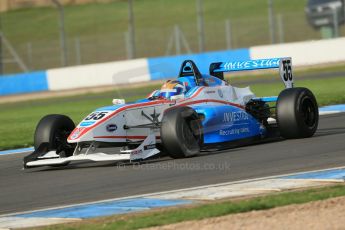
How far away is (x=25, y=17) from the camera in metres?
56.5

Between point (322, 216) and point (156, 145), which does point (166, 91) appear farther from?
point (322, 216)

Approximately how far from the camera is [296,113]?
13.1 meters

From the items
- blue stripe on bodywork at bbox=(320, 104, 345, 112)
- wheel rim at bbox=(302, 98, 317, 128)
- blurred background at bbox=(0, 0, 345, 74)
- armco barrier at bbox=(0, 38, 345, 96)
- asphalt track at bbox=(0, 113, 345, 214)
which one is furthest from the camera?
blurred background at bbox=(0, 0, 345, 74)

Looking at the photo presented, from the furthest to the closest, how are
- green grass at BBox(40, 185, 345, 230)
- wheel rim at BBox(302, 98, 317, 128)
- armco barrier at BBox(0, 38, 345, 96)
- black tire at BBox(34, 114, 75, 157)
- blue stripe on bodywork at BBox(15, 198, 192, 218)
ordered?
armco barrier at BBox(0, 38, 345, 96) < wheel rim at BBox(302, 98, 317, 128) < black tire at BBox(34, 114, 75, 157) < blue stripe on bodywork at BBox(15, 198, 192, 218) < green grass at BBox(40, 185, 345, 230)

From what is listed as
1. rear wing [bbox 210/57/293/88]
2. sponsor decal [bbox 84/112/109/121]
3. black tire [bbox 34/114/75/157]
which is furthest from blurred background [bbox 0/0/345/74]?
sponsor decal [bbox 84/112/109/121]

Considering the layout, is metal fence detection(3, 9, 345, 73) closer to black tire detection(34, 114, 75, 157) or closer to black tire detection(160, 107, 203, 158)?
black tire detection(34, 114, 75, 157)

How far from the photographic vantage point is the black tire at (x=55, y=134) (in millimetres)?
12883

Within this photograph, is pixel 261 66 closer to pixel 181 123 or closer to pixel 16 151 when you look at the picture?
pixel 181 123

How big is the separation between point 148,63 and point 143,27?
18.2 m

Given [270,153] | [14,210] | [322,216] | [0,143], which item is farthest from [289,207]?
[0,143]

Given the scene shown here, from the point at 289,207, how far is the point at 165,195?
1.72m

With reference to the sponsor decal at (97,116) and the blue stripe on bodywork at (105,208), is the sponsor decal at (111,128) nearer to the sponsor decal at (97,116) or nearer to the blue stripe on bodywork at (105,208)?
the sponsor decal at (97,116)

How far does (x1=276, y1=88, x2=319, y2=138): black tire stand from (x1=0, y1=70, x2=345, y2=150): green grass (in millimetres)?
5484

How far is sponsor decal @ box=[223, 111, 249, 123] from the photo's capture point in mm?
13041
